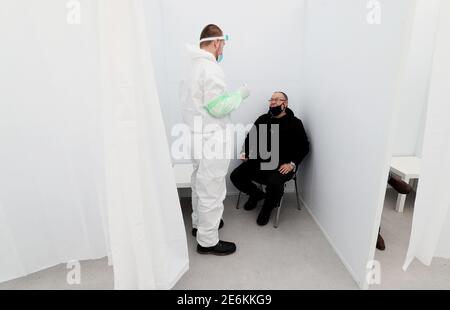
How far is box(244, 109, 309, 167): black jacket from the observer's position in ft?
7.09

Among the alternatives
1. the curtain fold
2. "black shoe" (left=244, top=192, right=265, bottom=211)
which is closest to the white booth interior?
the curtain fold

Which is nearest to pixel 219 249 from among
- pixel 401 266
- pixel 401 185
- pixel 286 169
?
pixel 286 169

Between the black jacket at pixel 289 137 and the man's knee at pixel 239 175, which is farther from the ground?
the black jacket at pixel 289 137

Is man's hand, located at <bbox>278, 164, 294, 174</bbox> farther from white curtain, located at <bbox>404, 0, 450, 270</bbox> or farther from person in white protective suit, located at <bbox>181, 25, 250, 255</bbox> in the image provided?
white curtain, located at <bbox>404, 0, 450, 270</bbox>

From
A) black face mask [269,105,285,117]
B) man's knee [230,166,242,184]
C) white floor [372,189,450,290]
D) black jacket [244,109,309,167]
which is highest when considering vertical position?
black face mask [269,105,285,117]

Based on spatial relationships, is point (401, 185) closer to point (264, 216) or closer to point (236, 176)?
point (264, 216)

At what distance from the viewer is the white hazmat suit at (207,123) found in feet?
5.24

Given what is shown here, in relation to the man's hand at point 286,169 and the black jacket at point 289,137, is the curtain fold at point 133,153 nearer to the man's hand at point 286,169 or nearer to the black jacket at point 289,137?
the man's hand at point 286,169

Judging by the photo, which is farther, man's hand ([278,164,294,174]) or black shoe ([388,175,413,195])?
man's hand ([278,164,294,174])

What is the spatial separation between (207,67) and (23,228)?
56.1 inches

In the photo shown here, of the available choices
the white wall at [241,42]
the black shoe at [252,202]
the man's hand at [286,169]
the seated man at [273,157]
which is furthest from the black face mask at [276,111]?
the black shoe at [252,202]

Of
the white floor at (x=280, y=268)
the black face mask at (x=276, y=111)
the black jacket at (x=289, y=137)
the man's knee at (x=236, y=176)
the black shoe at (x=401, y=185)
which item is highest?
the black face mask at (x=276, y=111)

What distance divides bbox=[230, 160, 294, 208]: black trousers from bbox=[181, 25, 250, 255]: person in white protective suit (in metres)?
0.48

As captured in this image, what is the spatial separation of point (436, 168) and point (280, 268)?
1.05 metres
